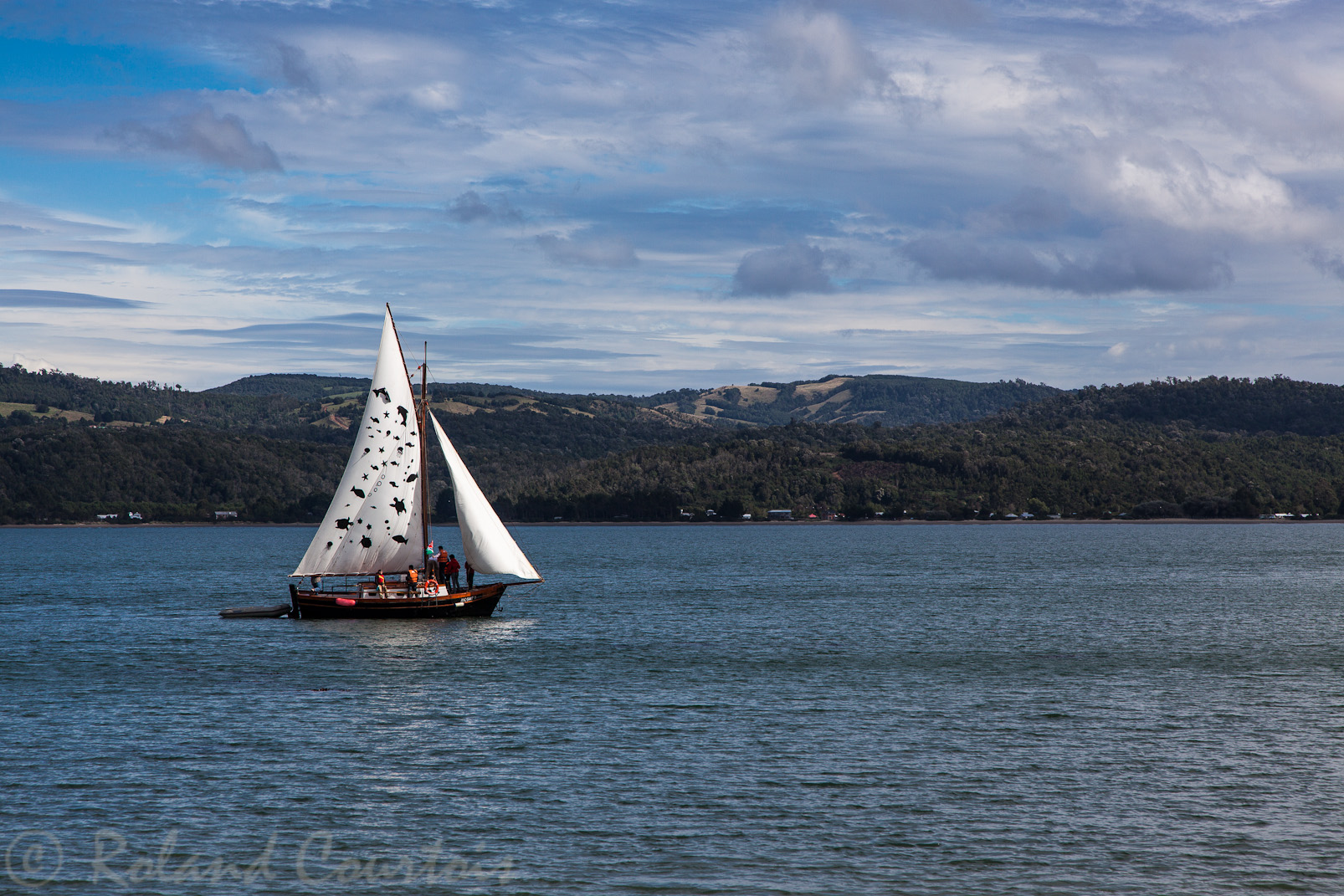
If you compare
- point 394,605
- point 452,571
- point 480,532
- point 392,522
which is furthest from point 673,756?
point 452,571

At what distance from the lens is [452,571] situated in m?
57.4

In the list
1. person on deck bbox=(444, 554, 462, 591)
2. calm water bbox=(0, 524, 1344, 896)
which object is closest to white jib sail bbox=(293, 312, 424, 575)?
person on deck bbox=(444, 554, 462, 591)

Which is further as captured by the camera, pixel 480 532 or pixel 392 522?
pixel 392 522

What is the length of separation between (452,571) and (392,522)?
3850 mm

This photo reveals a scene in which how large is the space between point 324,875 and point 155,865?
9.81 feet

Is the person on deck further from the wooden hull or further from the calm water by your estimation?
the calm water

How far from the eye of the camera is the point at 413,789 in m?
26.0

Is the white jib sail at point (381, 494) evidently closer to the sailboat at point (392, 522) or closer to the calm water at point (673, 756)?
the sailboat at point (392, 522)

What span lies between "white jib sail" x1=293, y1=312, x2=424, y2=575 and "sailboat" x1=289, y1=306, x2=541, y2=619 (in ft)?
0.12

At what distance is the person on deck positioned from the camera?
57.4 meters

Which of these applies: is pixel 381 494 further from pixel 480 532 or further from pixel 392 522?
pixel 480 532

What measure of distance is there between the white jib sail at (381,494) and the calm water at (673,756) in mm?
3472

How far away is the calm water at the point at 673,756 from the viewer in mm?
20875

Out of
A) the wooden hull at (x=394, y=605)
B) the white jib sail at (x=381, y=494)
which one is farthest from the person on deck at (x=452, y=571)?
the white jib sail at (x=381, y=494)
